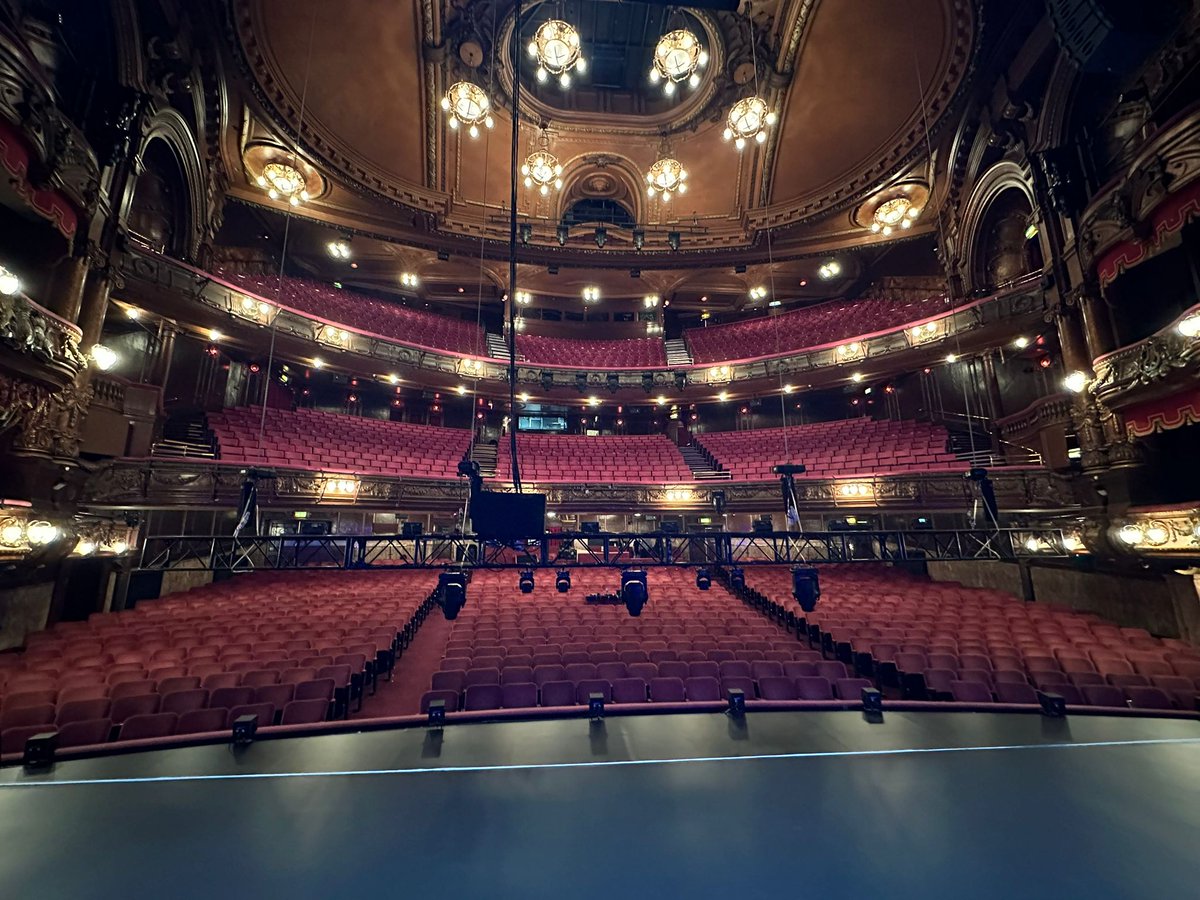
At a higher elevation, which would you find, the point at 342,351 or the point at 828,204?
the point at 828,204

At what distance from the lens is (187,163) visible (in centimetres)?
1037

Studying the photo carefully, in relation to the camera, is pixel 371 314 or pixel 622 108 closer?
pixel 622 108

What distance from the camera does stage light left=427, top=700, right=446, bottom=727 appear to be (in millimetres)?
3646

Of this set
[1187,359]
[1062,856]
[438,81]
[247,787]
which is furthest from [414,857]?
[438,81]

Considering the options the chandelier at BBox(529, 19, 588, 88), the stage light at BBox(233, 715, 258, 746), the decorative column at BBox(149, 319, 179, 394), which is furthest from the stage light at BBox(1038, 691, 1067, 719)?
the decorative column at BBox(149, 319, 179, 394)

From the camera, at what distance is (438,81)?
12023 mm

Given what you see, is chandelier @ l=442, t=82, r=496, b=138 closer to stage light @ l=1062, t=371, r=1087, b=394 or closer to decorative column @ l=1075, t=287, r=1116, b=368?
decorative column @ l=1075, t=287, r=1116, b=368

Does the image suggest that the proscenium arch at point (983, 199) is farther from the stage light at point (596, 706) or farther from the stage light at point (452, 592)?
the stage light at point (452, 592)

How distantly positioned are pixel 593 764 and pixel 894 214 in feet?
56.1

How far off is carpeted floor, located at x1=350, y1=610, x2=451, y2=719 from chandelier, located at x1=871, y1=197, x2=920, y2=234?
17.0 metres

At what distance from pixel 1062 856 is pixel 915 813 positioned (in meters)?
0.59

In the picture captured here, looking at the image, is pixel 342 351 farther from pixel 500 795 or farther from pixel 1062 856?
pixel 1062 856

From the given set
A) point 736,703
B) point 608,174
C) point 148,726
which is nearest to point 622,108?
point 608,174

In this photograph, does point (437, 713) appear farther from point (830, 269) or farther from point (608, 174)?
point (830, 269)
